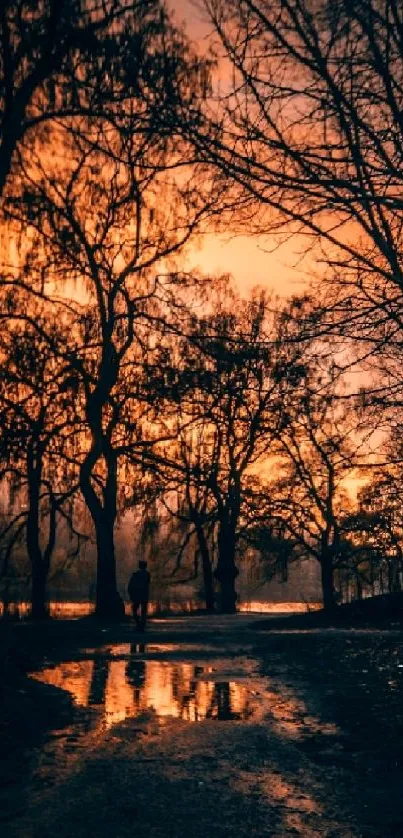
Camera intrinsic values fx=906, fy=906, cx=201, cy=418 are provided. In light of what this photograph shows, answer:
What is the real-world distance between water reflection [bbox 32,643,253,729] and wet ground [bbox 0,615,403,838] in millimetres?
24

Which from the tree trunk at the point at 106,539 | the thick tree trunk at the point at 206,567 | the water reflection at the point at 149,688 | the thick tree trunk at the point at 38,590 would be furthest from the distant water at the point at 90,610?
the water reflection at the point at 149,688

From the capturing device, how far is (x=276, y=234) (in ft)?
25.1

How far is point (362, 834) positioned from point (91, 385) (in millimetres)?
19995

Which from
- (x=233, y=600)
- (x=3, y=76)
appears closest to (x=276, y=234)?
(x=3, y=76)

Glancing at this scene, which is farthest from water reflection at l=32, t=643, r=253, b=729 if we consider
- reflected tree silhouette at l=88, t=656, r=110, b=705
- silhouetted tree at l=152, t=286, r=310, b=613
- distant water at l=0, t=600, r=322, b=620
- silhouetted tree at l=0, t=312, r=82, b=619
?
distant water at l=0, t=600, r=322, b=620

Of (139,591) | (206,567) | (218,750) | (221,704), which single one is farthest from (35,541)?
(218,750)

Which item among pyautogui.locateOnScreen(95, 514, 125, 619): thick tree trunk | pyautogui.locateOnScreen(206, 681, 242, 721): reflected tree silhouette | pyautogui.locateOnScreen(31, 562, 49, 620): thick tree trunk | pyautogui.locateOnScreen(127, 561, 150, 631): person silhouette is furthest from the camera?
pyautogui.locateOnScreen(31, 562, 49, 620): thick tree trunk

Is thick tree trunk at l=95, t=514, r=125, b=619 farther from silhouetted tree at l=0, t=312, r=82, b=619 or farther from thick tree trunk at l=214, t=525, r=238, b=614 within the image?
thick tree trunk at l=214, t=525, r=238, b=614

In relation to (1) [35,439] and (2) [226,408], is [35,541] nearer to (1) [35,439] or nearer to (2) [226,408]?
(1) [35,439]

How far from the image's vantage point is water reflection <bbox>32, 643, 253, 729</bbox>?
945 cm

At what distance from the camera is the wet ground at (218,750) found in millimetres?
5523

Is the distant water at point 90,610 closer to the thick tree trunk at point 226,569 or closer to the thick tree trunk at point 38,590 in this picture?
the thick tree trunk at point 38,590

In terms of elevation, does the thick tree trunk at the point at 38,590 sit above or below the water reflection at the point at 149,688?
above

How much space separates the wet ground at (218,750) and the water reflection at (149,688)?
24mm
